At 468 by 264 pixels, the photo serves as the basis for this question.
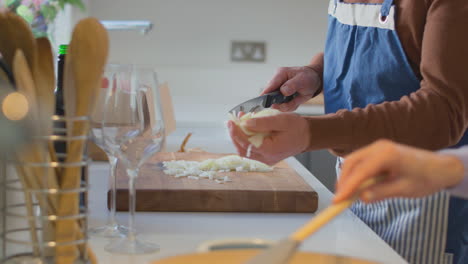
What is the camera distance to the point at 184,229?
1.11m

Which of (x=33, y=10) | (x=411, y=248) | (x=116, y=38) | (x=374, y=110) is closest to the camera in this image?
(x=374, y=110)

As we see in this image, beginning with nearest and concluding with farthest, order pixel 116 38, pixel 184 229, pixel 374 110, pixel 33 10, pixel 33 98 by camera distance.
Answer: pixel 33 98 → pixel 184 229 → pixel 374 110 → pixel 33 10 → pixel 116 38

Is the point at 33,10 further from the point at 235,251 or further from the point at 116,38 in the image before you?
the point at 235,251

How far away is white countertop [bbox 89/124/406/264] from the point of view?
0.98 meters

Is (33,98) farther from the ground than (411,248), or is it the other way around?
(33,98)

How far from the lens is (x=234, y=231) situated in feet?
3.66

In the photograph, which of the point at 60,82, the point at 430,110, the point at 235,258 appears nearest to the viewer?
the point at 235,258

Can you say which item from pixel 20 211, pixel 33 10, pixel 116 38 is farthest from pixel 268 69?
pixel 20 211

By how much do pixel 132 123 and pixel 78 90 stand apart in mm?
288

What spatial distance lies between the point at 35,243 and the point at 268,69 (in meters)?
2.95

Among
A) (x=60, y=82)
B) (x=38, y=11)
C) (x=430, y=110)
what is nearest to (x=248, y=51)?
(x=38, y=11)

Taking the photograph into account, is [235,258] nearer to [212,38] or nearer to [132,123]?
[132,123]

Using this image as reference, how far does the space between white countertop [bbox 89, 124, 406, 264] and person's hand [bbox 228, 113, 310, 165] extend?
0.12 metres

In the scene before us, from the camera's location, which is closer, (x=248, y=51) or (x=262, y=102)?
(x=262, y=102)
